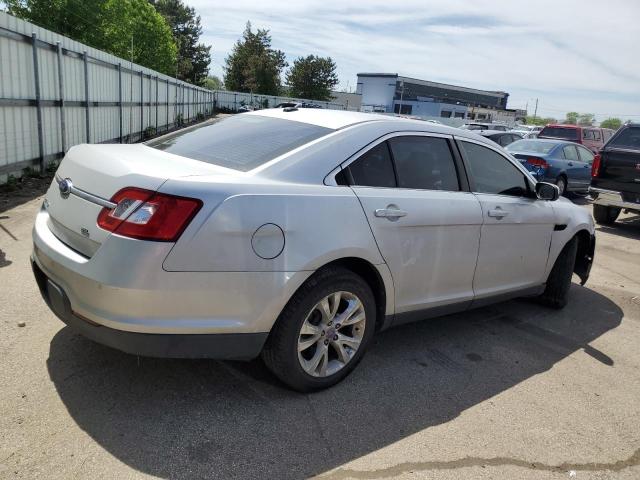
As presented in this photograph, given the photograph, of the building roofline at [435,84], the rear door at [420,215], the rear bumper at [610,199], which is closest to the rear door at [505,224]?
the rear door at [420,215]

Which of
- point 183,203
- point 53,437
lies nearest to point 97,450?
point 53,437

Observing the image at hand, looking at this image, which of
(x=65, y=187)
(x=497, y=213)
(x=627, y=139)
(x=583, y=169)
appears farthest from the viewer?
(x=583, y=169)

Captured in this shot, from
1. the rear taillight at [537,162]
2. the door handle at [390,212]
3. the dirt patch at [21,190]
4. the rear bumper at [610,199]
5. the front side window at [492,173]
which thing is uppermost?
the front side window at [492,173]

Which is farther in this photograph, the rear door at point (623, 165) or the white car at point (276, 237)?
the rear door at point (623, 165)

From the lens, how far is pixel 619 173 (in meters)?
9.46

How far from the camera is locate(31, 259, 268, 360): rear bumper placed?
8.49 ft

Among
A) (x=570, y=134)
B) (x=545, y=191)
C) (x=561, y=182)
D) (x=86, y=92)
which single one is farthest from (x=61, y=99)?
(x=570, y=134)

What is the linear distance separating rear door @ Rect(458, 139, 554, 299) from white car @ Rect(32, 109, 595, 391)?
22mm

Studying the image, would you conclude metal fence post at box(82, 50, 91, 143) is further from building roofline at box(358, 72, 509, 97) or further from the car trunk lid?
building roofline at box(358, 72, 509, 97)

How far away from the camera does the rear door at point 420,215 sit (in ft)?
10.8

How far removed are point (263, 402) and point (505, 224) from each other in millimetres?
2367

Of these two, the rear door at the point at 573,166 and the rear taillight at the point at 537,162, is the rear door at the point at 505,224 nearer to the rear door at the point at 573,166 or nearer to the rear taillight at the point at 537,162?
the rear taillight at the point at 537,162

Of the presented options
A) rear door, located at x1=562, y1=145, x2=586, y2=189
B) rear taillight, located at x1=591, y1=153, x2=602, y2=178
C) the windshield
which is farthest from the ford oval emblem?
rear door, located at x1=562, y1=145, x2=586, y2=189

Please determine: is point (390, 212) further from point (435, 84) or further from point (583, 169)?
point (435, 84)
